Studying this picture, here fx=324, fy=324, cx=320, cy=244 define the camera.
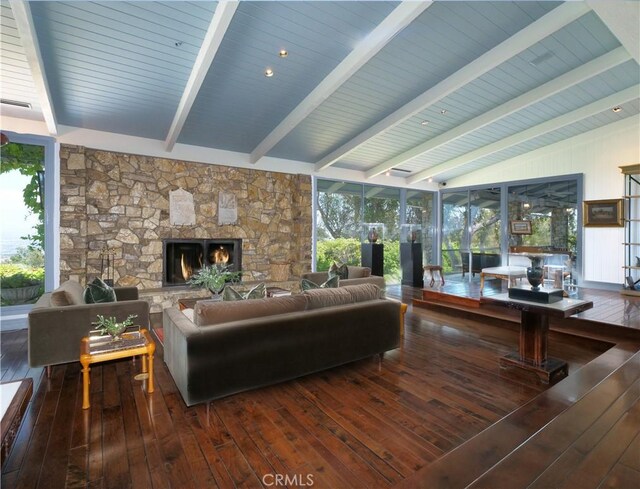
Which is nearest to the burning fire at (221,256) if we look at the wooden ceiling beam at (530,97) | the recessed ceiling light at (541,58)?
the wooden ceiling beam at (530,97)

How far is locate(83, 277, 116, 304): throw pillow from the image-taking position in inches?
137

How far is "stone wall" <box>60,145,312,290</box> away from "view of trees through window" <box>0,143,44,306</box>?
0.30 m

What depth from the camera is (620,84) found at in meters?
5.29

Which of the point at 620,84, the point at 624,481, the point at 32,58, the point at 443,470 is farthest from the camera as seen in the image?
the point at 620,84

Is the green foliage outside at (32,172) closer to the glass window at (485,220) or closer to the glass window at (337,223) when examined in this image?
the glass window at (337,223)

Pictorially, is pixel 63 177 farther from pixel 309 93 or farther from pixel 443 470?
pixel 443 470

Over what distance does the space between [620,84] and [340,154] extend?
4735 mm

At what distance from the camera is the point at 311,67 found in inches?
159

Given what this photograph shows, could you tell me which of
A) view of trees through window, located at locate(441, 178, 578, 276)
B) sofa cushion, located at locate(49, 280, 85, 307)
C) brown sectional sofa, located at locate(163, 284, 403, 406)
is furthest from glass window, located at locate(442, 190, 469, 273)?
sofa cushion, located at locate(49, 280, 85, 307)

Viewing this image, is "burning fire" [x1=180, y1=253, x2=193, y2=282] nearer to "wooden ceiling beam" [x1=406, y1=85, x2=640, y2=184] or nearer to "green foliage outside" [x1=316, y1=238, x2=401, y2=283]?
"green foliage outside" [x1=316, y1=238, x2=401, y2=283]

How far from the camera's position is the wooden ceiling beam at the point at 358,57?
3102mm

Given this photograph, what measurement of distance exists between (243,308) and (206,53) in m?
2.65

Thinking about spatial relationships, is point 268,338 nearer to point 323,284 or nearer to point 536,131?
point 323,284

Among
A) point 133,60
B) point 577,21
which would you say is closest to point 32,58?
point 133,60
